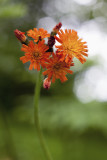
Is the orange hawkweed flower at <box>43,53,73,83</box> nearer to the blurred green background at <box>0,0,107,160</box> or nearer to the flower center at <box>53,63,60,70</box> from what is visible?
the flower center at <box>53,63,60,70</box>

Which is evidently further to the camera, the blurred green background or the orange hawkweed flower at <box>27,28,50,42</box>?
the blurred green background

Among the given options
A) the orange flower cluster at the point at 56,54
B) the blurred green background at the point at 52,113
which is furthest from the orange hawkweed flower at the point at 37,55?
the blurred green background at the point at 52,113

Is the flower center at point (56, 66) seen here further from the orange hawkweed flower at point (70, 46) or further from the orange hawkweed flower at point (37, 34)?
the orange hawkweed flower at point (37, 34)

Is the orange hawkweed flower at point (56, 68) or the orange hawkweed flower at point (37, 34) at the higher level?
the orange hawkweed flower at point (37, 34)

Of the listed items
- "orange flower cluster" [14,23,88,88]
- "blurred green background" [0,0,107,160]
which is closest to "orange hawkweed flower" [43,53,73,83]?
"orange flower cluster" [14,23,88,88]

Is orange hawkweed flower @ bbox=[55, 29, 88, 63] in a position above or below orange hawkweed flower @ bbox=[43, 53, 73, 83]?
above

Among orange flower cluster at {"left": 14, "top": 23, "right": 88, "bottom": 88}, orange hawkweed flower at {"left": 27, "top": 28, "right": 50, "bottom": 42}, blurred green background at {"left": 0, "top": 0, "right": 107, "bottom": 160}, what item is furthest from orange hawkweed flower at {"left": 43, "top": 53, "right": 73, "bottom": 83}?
blurred green background at {"left": 0, "top": 0, "right": 107, "bottom": 160}

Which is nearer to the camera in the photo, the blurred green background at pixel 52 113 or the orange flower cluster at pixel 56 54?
the orange flower cluster at pixel 56 54

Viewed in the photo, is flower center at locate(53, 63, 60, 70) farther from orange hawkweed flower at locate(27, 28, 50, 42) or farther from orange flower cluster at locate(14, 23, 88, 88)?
orange hawkweed flower at locate(27, 28, 50, 42)

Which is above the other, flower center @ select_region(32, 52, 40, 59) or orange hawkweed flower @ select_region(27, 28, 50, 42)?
orange hawkweed flower @ select_region(27, 28, 50, 42)

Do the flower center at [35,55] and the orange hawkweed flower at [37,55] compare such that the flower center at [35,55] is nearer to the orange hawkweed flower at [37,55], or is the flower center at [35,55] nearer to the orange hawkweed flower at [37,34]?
the orange hawkweed flower at [37,55]
